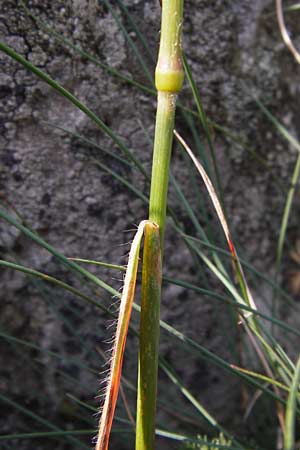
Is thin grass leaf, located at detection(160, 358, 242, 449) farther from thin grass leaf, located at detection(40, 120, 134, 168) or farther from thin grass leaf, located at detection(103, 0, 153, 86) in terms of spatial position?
thin grass leaf, located at detection(103, 0, 153, 86)

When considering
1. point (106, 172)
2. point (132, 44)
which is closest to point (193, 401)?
point (106, 172)

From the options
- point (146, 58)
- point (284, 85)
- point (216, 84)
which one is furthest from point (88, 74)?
point (284, 85)

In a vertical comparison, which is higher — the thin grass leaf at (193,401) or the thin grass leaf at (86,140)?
the thin grass leaf at (86,140)

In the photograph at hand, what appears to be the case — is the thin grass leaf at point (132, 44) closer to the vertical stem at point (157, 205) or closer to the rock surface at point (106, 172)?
the rock surface at point (106, 172)

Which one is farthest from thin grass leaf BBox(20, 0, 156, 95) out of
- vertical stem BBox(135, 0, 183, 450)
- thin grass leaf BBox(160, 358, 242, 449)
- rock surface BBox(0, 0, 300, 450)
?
thin grass leaf BBox(160, 358, 242, 449)

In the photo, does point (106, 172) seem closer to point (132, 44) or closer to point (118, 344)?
point (132, 44)

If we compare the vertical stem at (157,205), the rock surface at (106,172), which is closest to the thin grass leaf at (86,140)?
the rock surface at (106,172)
